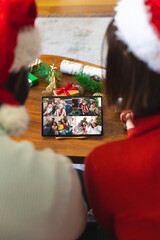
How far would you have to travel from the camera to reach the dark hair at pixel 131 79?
0.61 meters

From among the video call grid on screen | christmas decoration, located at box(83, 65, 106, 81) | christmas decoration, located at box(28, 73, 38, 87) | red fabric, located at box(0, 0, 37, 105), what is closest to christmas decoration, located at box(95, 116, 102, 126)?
the video call grid on screen

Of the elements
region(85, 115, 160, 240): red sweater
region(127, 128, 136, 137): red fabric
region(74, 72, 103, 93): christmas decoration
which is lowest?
region(85, 115, 160, 240): red sweater

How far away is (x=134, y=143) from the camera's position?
61 cm

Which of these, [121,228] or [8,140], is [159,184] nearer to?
[121,228]

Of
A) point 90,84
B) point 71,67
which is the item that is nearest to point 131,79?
point 90,84

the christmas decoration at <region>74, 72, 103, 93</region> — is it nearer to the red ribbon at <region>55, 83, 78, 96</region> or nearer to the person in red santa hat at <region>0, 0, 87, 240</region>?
the red ribbon at <region>55, 83, 78, 96</region>

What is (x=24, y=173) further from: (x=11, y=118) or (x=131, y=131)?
(x=131, y=131)

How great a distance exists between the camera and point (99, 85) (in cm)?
115

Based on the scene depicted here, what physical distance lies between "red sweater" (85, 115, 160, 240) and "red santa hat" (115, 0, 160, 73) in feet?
0.52

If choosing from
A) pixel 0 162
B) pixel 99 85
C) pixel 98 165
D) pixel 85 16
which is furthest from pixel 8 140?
pixel 85 16

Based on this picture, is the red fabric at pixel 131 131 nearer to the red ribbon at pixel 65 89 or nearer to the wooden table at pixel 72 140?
the wooden table at pixel 72 140

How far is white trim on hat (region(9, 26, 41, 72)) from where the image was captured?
625 millimetres

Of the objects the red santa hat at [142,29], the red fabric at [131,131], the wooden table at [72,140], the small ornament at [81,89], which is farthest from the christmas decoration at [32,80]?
the red santa hat at [142,29]

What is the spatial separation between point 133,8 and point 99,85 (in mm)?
546
